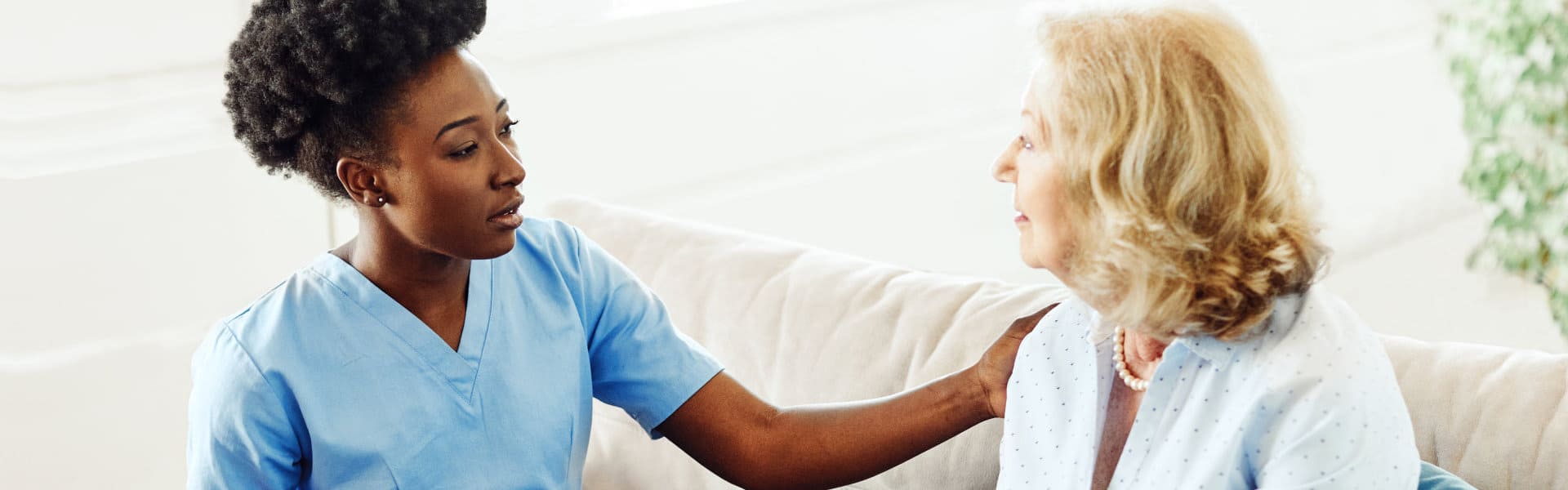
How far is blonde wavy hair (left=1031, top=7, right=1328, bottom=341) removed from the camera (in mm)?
969

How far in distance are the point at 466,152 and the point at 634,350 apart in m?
0.34

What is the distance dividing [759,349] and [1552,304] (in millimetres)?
2451

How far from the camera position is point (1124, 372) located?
116 cm

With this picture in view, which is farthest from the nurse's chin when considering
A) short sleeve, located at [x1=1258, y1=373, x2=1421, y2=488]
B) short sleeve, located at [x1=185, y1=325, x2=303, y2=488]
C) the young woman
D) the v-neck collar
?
short sleeve, located at [x1=1258, y1=373, x2=1421, y2=488]

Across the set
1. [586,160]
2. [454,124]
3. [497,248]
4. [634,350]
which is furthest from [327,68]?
[586,160]

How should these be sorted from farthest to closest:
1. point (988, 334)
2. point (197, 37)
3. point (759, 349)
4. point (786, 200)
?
point (786, 200), point (197, 37), point (759, 349), point (988, 334)

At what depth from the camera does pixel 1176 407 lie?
1.07 metres

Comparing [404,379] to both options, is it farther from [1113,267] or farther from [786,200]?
[786,200]

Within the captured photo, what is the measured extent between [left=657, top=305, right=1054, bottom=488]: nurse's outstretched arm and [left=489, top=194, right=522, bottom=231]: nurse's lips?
319 mm

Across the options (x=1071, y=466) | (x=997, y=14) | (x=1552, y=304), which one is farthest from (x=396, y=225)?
(x=1552, y=304)

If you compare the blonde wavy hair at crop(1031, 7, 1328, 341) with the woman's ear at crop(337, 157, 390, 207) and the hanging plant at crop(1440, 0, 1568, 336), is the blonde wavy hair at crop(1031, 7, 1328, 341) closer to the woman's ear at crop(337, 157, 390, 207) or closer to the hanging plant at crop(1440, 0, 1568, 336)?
the woman's ear at crop(337, 157, 390, 207)

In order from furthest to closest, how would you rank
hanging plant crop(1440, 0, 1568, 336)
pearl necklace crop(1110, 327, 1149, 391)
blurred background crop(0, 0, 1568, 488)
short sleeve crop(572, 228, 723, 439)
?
1. hanging plant crop(1440, 0, 1568, 336)
2. blurred background crop(0, 0, 1568, 488)
3. short sleeve crop(572, 228, 723, 439)
4. pearl necklace crop(1110, 327, 1149, 391)

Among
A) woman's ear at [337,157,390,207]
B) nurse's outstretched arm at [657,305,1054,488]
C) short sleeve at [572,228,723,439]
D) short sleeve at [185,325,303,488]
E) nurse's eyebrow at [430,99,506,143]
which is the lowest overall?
nurse's outstretched arm at [657,305,1054,488]

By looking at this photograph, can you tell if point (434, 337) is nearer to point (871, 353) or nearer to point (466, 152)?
point (466, 152)
